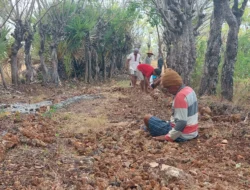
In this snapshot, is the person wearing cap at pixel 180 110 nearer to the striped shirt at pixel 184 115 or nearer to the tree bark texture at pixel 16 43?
the striped shirt at pixel 184 115

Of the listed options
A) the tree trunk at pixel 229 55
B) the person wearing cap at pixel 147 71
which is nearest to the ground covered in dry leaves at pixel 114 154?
the tree trunk at pixel 229 55

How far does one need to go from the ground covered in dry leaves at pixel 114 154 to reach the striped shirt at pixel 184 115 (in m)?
0.16

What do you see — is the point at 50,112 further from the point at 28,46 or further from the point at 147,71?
the point at 28,46

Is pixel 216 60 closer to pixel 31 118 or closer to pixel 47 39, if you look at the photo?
pixel 31 118

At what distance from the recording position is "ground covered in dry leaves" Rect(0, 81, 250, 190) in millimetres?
2992

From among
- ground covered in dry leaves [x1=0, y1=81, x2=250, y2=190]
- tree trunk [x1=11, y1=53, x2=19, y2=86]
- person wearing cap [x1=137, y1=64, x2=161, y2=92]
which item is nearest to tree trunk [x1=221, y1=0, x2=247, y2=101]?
ground covered in dry leaves [x1=0, y1=81, x2=250, y2=190]

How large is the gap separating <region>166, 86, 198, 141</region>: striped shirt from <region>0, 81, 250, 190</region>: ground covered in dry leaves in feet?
0.51

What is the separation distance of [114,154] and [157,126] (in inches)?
39.7

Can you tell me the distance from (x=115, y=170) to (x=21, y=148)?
1.30 metres

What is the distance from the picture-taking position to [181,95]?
4191 mm

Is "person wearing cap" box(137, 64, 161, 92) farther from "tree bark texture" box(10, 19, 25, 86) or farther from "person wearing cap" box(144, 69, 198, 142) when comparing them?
"person wearing cap" box(144, 69, 198, 142)

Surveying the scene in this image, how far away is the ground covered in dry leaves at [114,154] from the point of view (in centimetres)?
299

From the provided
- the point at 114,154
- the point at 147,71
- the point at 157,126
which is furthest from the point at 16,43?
the point at 114,154

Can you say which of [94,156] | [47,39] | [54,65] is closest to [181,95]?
[94,156]
